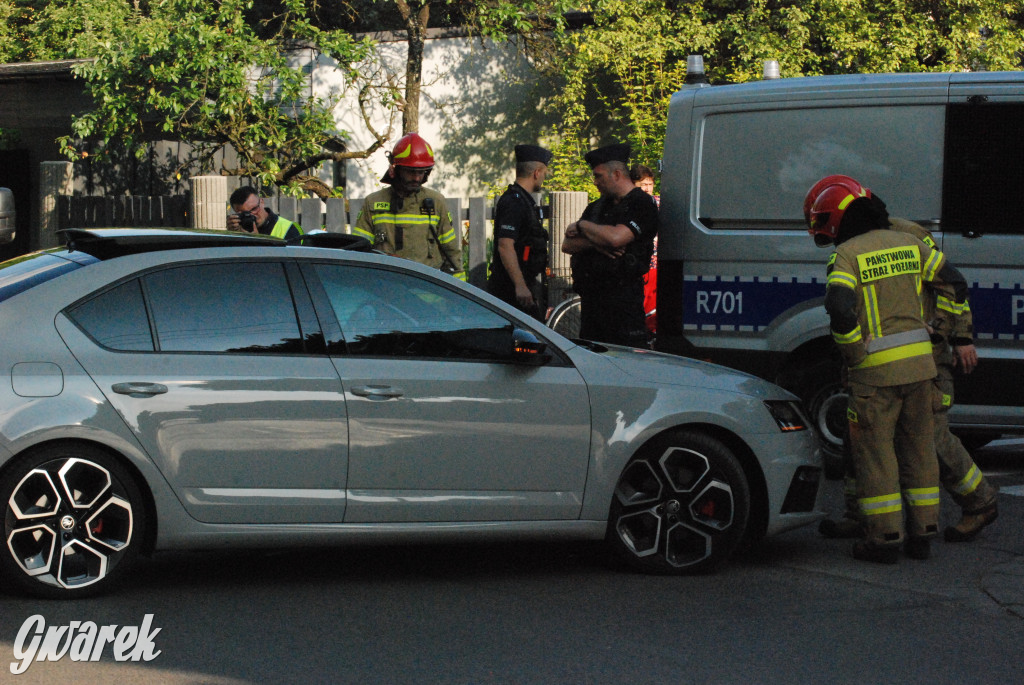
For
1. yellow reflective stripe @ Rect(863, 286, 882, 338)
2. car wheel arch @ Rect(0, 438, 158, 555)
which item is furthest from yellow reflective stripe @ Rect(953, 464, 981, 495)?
car wheel arch @ Rect(0, 438, 158, 555)

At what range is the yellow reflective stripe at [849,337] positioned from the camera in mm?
6121

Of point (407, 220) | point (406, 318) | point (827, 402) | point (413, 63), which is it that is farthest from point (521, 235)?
point (413, 63)

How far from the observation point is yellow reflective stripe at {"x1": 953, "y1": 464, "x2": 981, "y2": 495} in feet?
21.7

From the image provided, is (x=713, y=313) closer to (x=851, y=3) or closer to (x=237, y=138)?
(x=237, y=138)

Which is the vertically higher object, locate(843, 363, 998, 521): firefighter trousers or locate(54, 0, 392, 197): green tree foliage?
locate(54, 0, 392, 197): green tree foliage

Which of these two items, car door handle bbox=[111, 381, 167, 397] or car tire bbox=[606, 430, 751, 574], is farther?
car tire bbox=[606, 430, 751, 574]

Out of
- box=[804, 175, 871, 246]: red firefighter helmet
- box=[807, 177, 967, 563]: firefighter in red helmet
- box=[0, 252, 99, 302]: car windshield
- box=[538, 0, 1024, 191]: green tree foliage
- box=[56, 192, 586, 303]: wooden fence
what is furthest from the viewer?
box=[538, 0, 1024, 191]: green tree foliage

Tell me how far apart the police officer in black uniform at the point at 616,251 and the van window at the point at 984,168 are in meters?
1.65

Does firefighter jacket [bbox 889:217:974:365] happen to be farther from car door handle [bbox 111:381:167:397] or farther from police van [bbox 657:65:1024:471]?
car door handle [bbox 111:381:167:397]

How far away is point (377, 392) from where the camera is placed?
546cm

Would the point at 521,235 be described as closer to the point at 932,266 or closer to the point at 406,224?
the point at 406,224

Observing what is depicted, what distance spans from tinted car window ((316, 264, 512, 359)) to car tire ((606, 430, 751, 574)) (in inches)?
32.7

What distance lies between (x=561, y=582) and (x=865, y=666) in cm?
151

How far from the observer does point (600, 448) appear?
18.8 feet
